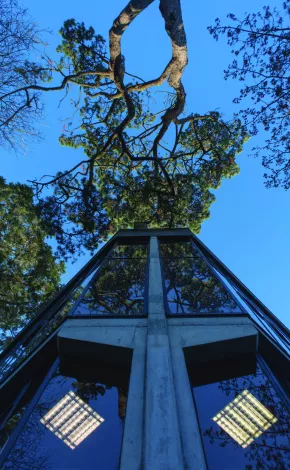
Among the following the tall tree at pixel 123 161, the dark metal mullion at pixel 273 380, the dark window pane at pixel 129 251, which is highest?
the tall tree at pixel 123 161

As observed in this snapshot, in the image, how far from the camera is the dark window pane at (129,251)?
9070 mm

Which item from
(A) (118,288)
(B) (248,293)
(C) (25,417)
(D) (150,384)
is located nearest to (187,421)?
(D) (150,384)

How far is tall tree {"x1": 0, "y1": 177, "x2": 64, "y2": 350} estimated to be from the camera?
10.7 m

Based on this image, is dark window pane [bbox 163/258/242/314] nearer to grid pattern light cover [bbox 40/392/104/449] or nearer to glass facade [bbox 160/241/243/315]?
glass facade [bbox 160/241/243/315]

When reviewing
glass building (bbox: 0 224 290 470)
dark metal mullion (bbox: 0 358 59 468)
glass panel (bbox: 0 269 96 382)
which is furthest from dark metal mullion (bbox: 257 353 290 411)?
glass panel (bbox: 0 269 96 382)

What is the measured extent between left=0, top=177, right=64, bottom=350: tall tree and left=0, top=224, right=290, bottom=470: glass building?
181 inches

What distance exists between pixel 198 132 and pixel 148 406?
13.8m

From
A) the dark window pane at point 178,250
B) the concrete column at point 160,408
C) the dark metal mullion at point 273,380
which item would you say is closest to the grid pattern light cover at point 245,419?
the dark metal mullion at point 273,380

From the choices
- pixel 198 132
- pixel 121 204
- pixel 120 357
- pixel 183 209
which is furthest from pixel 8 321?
pixel 198 132

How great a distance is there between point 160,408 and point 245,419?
1.36 meters

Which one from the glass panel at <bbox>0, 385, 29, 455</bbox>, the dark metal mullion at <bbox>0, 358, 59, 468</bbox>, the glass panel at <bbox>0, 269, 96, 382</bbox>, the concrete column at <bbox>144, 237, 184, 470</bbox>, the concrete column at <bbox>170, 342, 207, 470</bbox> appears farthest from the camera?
the glass panel at <bbox>0, 269, 96, 382</bbox>

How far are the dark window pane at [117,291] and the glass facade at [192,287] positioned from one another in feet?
1.77

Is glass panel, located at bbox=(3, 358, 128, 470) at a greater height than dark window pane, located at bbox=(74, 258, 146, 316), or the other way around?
dark window pane, located at bbox=(74, 258, 146, 316)

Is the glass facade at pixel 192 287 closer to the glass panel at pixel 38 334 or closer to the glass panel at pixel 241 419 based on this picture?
the glass panel at pixel 241 419
